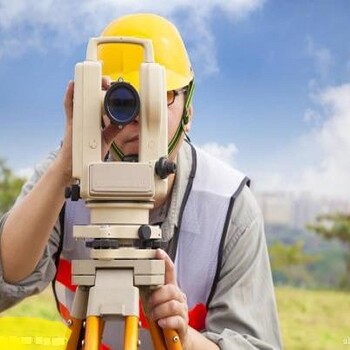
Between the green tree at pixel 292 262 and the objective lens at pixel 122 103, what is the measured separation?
5.60ft

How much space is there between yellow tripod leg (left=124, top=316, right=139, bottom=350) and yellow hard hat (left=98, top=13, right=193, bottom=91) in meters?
0.39

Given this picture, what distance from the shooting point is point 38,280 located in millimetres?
1566

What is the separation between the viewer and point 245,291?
5.07 feet

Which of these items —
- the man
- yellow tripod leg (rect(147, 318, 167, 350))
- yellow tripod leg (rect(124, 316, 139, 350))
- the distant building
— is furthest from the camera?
the distant building

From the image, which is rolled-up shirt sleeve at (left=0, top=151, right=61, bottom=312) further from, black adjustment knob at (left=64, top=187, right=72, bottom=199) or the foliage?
the foliage

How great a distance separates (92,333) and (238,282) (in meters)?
0.42

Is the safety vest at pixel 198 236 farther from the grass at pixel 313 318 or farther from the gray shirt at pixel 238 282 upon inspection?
the grass at pixel 313 318

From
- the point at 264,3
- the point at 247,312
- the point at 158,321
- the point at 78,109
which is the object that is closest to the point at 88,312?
the point at 158,321

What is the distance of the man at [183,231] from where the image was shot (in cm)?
141

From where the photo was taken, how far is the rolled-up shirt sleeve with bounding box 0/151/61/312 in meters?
1.54

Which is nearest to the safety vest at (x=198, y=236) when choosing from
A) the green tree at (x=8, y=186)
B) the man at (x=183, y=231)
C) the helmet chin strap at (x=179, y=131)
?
the man at (x=183, y=231)

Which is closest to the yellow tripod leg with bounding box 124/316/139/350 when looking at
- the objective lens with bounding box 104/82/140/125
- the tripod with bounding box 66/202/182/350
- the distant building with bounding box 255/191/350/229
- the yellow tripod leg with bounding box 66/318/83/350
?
the tripod with bounding box 66/202/182/350

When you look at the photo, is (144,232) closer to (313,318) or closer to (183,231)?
(183,231)

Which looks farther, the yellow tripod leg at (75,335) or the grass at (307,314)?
the grass at (307,314)
